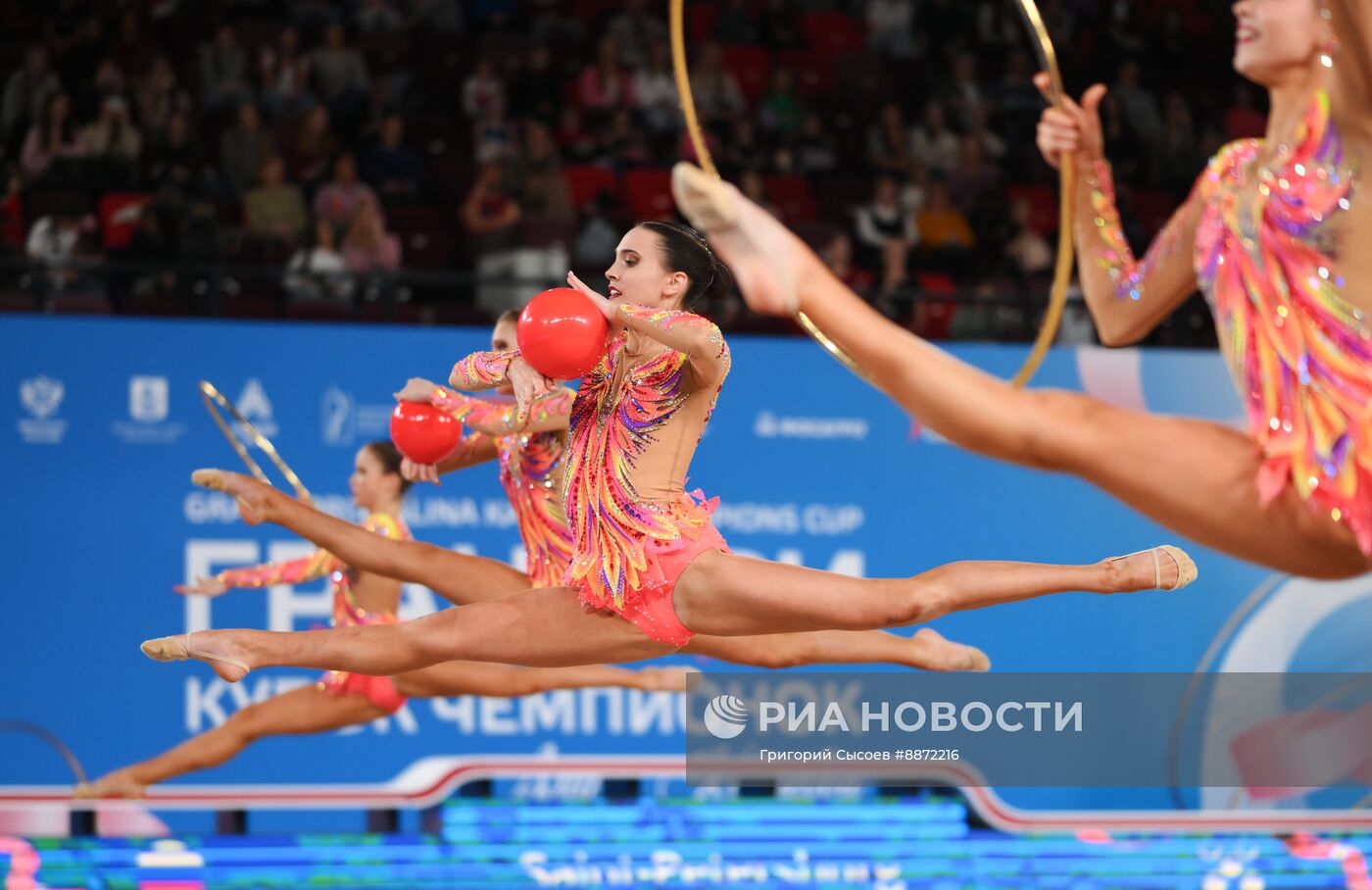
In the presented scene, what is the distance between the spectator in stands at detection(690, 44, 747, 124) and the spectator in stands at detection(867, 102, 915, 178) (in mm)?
681

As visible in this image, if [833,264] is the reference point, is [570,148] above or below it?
above

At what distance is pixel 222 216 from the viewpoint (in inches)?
293

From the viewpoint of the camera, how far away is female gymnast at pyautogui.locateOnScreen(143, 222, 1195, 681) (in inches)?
137

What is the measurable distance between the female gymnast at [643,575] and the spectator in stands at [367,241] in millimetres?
3724

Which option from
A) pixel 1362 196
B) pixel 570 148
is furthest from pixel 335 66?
pixel 1362 196

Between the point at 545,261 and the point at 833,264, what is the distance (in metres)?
1.32

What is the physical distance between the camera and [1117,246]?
3254 mm

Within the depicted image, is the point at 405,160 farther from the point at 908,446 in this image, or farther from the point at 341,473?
the point at 908,446

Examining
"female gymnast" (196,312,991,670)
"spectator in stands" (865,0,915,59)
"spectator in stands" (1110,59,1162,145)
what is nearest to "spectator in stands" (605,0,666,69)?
"spectator in stands" (865,0,915,59)

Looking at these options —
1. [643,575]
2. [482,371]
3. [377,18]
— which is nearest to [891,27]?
[377,18]

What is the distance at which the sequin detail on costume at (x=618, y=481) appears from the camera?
3598mm

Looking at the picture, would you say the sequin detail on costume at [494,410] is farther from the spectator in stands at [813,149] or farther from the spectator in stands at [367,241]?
the spectator in stands at [813,149]

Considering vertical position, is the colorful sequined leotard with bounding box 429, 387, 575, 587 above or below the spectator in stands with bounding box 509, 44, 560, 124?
below

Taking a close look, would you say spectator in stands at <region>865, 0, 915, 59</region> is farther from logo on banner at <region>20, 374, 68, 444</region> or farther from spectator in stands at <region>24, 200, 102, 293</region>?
logo on banner at <region>20, 374, 68, 444</region>
